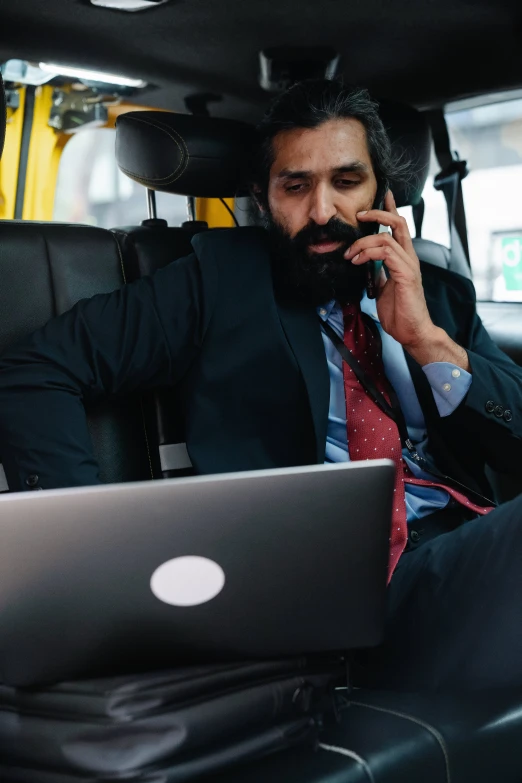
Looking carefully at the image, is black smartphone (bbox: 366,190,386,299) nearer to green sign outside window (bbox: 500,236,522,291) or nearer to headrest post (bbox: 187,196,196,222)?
headrest post (bbox: 187,196,196,222)

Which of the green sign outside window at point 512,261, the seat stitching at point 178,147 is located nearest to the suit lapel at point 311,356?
the seat stitching at point 178,147

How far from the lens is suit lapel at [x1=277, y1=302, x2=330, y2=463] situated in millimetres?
1604

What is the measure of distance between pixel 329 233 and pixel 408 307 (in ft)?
0.71

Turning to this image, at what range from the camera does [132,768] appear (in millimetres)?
930

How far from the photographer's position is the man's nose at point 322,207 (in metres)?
1.71

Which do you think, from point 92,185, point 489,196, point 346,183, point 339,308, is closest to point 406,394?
point 339,308

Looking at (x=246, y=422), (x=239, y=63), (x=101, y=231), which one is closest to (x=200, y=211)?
(x=239, y=63)

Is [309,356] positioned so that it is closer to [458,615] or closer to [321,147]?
[321,147]

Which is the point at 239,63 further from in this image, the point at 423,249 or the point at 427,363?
the point at 427,363

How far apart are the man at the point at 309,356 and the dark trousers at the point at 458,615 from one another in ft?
0.04

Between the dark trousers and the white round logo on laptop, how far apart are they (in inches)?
20.5

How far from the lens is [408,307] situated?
5.40 feet

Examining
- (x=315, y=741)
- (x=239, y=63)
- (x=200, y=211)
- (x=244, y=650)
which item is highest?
(x=239, y=63)

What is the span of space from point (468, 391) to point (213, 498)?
0.88m
